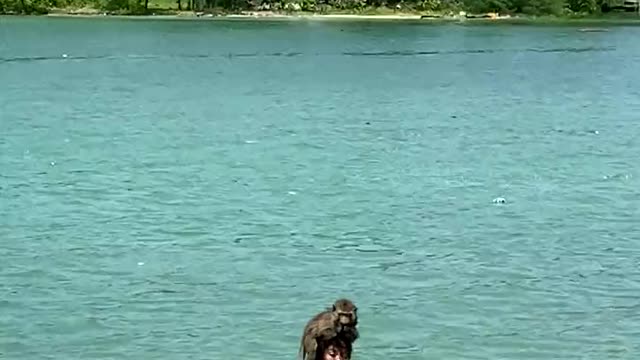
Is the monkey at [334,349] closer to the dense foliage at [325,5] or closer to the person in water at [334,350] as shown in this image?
the person in water at [334,350]

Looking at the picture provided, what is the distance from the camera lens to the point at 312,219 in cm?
2567

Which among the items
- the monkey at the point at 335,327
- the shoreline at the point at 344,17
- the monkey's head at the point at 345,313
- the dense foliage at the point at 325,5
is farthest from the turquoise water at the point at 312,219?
the dense foliage at the point at 325,5

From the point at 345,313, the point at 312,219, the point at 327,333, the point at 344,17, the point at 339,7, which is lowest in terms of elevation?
the point at 344,17

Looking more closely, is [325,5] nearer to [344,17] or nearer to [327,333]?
[344,17]

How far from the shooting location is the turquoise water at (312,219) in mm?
18344

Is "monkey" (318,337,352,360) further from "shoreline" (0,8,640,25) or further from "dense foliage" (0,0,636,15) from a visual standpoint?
"dense foliage" (0,0,636,15)

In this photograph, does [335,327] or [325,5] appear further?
[325,5]

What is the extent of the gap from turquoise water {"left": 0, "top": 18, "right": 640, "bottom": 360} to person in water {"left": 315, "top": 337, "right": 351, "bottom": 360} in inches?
295

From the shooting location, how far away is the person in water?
9.41 meters

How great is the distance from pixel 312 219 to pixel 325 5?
403 feet

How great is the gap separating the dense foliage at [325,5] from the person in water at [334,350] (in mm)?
126034

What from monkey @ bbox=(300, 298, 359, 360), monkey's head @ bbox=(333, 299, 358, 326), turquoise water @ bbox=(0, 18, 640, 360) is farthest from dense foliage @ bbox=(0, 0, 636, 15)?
monkey's head @ bbox=(333, 299, 358, 326)

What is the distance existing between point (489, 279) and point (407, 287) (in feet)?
4.75

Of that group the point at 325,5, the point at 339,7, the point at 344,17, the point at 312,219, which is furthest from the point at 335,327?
the point at 325,5
